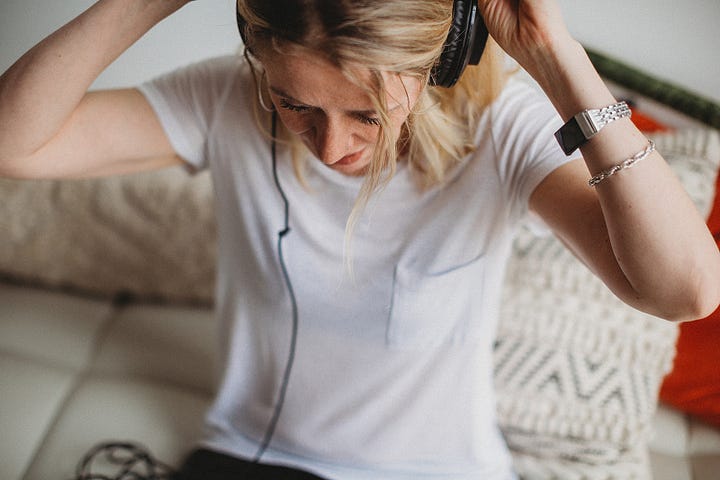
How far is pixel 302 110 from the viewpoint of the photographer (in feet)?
2.33

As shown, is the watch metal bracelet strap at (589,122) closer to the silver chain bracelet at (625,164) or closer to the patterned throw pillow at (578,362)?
the silver chain bracelet at (625,164)

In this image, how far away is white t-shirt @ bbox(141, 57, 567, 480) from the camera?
84cm

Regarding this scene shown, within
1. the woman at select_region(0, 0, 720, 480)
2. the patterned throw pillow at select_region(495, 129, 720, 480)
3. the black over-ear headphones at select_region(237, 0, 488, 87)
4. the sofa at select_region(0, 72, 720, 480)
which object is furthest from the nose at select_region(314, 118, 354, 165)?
the patterned throw pillow at select_region(495, 129, 720, 480)

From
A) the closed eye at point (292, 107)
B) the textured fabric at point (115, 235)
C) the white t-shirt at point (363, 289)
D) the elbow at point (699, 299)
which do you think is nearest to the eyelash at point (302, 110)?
the closed eye at point (292, 107)

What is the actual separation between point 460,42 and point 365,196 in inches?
8.6

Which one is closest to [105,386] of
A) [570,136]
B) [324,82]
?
[324,82]

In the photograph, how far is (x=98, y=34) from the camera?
75cm

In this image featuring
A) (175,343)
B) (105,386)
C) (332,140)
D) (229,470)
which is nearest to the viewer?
(332,140)

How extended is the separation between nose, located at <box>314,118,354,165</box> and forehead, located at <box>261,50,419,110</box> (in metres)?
0.03

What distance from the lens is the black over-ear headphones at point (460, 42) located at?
0.65 metres

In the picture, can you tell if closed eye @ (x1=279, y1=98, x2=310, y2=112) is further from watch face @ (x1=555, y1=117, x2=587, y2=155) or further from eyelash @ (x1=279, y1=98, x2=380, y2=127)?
watch face @ (x1=555, y1=117, x2=587, y2=155)

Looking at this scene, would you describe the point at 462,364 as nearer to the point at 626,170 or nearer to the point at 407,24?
the point at 626,170

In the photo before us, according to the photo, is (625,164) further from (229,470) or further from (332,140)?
(229,470)

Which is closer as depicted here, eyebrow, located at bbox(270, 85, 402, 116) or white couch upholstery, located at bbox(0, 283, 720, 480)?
eyebrow, located at bbox(270, 85, 402, 116)
